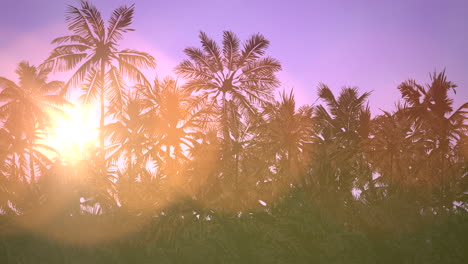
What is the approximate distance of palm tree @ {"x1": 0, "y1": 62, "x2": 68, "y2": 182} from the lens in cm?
4216

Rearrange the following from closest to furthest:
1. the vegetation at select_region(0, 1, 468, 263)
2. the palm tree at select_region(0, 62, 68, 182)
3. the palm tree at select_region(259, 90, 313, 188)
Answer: the vegetation at select_region(0, 1, 468, 263) < the palm tree at select_region(259, 90, 313, 188) < the palm tree at select_region(0, 62, 68, 182)

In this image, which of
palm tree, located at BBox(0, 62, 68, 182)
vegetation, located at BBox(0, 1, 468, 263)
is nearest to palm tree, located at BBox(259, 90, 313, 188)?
vegetation, located at BBox(0, 1, 468, 263)

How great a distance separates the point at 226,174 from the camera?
98.0 ft

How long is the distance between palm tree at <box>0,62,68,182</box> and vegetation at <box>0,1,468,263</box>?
0.11 metres

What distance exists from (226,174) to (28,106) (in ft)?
70.3

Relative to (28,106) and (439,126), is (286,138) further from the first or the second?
(28,106)

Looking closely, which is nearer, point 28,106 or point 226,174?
point 226,174

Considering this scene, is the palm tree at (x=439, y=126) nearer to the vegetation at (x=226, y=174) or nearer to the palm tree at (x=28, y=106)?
the vegetation at (x=226, y=174)

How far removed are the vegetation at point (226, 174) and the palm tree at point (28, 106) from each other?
11 cm

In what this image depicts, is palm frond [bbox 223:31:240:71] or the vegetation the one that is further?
palm frond [bbox 223:31:240:71]

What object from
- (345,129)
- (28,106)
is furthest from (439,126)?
(28,106)

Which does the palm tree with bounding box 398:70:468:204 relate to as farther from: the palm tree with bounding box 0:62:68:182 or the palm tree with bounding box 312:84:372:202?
the palm tree with bounding box 0:62:68:182

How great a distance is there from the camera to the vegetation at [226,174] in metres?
22.6

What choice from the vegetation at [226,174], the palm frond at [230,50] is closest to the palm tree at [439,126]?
the vegetation at [226,174]
